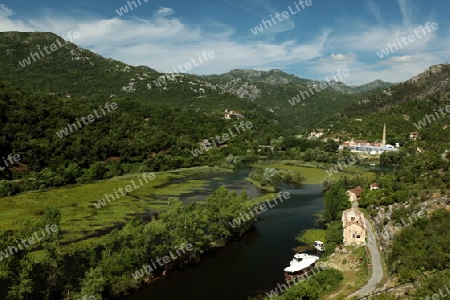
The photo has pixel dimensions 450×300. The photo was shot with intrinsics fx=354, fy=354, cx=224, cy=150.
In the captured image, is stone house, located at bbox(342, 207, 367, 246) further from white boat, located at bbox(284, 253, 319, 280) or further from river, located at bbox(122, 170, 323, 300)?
river, located at bbox(122, 170, 323, 300)

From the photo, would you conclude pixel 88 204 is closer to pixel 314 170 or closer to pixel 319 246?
pixel 319 246

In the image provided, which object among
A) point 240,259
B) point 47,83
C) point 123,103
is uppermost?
point 47,83

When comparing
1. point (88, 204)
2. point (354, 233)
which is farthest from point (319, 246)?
point (88, 204)

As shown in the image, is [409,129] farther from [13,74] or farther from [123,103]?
[13,74]

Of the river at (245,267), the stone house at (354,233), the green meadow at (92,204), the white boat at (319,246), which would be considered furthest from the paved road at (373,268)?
the green meadow at (92,204)

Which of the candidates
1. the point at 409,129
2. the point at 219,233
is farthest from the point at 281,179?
the point at 409,129

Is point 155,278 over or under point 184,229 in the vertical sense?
under

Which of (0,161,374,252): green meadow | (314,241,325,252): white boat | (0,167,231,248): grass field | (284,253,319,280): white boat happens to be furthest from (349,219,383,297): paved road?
(0,167,231,248): grass field

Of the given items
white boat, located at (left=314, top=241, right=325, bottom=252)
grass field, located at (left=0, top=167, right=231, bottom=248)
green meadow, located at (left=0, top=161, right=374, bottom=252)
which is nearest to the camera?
white boat, located at (left=314, top=241, right=325, bottom=252)
